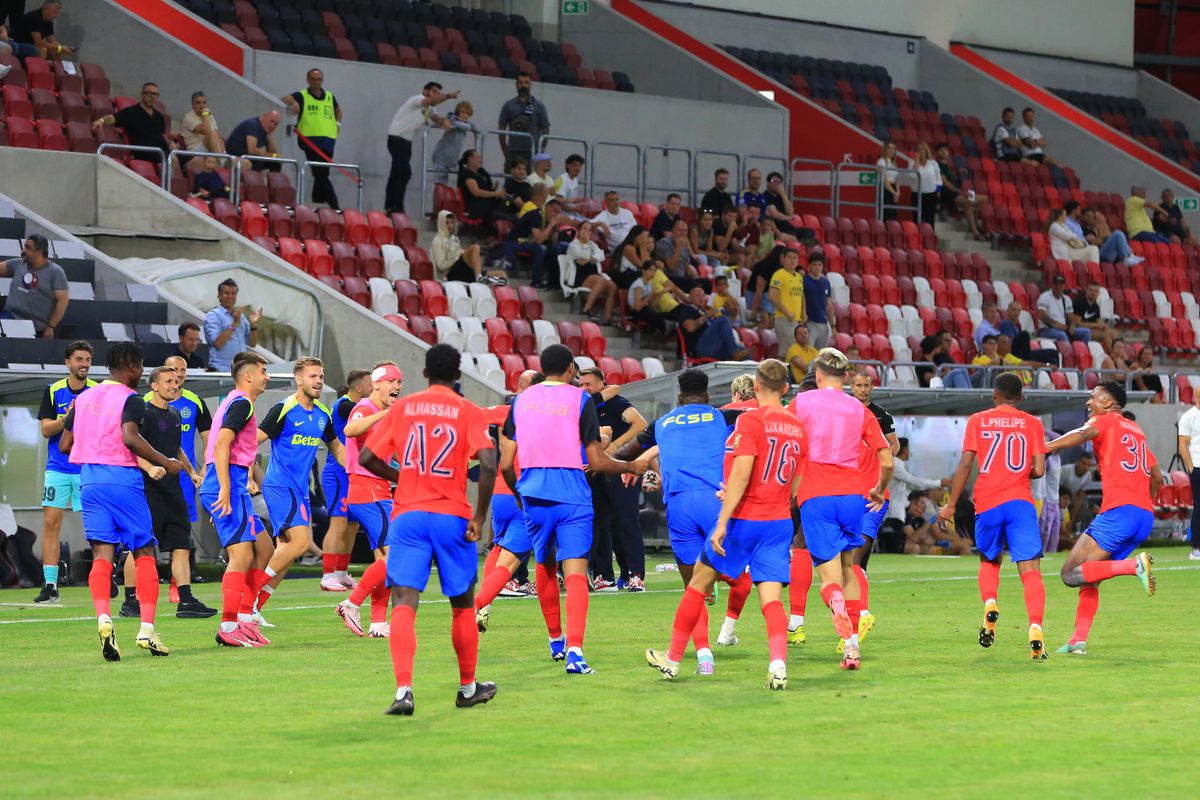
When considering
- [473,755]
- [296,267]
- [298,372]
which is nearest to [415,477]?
[473,755]

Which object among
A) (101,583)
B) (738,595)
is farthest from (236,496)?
(738,595)

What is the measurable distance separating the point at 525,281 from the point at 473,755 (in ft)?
62.9

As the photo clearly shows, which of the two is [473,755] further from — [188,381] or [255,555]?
[188,381]

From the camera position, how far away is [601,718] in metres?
9.16

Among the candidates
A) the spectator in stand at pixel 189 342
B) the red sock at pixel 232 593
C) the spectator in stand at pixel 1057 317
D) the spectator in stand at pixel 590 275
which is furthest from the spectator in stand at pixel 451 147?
the red sock at pixel 232 593

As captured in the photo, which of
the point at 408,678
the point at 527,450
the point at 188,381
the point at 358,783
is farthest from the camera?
the point at 188,381

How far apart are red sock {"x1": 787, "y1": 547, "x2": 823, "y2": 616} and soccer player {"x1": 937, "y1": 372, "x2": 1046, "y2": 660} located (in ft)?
3.16

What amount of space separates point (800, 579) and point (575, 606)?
85.2 inches

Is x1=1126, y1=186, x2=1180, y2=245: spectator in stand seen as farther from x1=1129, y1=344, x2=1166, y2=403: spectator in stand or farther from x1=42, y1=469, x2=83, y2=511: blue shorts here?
x1=42, y1=469, x2=83, y2=511: blue shorts

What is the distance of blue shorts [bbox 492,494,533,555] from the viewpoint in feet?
37.2

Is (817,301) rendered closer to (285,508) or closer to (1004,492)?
(285,508)

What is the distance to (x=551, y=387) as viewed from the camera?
10977 millimetres

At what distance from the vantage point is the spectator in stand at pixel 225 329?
20.5 metres

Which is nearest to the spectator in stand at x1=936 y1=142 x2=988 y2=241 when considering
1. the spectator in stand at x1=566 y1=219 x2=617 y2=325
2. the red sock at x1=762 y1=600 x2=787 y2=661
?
the spectator in stand at x1=566 y1=219 x2=617 y2=325
